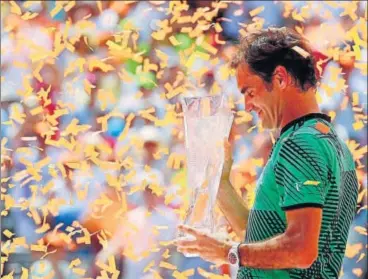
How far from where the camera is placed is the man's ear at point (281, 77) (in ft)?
4.62

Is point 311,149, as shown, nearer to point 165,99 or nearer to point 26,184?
point 165,99

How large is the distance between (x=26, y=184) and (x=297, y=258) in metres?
1.23

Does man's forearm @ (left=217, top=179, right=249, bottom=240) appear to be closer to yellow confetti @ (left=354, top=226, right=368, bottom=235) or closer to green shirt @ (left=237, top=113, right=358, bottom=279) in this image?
green shirt @ (left=237, top=113, right=358, bottom=279)

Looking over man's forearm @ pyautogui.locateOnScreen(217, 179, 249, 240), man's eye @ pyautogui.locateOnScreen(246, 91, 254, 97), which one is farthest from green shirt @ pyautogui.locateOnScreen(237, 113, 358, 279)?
man's forearm @ pyautogui.locateOnScreen(217, 179, 249, 240)

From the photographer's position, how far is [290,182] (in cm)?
130

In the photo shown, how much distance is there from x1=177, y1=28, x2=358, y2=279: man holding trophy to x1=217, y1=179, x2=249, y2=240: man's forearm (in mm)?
225

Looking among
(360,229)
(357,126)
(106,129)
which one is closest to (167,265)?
(106,129)

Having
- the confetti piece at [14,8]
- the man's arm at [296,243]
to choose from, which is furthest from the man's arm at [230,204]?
the confetti piece at [14,8]

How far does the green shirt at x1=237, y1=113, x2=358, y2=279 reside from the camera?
4.25 ft

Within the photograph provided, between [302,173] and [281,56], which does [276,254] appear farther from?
[281,56]

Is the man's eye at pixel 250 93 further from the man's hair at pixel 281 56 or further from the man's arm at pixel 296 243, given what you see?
the man's arm at pixel 296 243

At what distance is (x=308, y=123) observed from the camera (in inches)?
53.9

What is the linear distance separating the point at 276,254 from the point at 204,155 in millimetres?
407

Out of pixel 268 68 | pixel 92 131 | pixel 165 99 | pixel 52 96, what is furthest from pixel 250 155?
pixel 268 68
